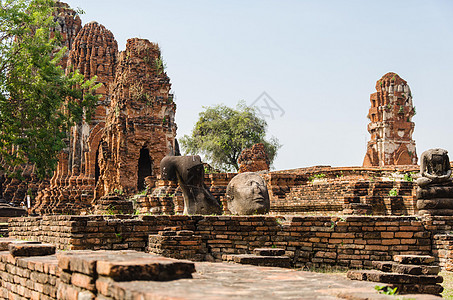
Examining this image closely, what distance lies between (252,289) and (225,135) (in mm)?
31402

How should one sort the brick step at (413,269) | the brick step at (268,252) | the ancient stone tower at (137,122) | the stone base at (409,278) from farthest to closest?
the ancient stone tower at (137,122) < the brick step at (268,252) < the brick step at (413,269) < the stone base at (409,278)

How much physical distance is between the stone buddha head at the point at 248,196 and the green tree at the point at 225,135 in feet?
77.3

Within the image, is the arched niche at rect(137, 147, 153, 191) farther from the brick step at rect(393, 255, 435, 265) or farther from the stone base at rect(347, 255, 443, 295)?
the stone base at rect(347, 255, 443, 295)

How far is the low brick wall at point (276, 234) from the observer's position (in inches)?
284

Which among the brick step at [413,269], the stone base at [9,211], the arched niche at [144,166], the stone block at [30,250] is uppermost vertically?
the arched niche at [144,166]

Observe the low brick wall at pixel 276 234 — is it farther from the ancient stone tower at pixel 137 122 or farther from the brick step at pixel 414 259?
the ancient stone tower at pixel 137 122

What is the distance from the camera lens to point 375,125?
27375 millimetres

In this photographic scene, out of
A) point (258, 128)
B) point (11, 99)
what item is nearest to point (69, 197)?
point (11, 99)

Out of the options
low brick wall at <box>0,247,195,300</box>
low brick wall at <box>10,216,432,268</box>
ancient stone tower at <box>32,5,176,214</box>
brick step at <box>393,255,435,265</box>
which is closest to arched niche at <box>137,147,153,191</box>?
ancient stone tower at <box>32,5,176,214</box>

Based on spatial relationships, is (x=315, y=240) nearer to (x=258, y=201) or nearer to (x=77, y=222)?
(x=258, y=201)

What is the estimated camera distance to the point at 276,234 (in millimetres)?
7852

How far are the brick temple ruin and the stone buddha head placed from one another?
3.07 feet

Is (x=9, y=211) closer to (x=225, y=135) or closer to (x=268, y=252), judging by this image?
(x=268, y=252)

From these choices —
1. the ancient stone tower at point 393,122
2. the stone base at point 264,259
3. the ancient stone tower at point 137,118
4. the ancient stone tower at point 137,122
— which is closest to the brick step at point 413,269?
the stone base at point 264,259
